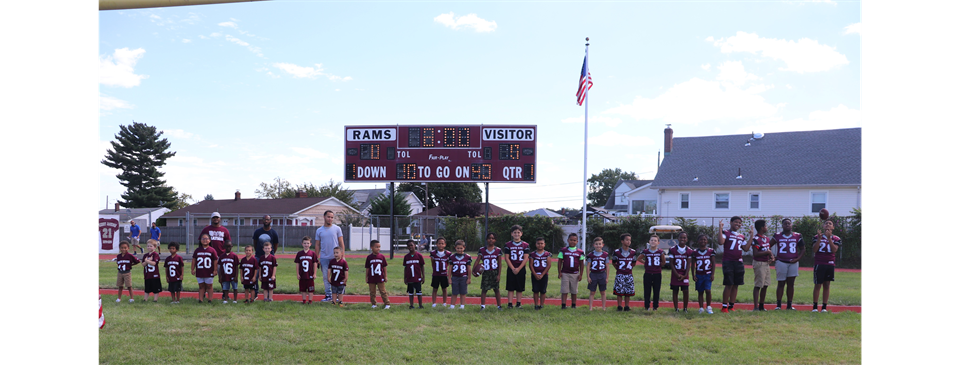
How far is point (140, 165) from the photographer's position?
5447cm

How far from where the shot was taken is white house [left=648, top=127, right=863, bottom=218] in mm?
28859

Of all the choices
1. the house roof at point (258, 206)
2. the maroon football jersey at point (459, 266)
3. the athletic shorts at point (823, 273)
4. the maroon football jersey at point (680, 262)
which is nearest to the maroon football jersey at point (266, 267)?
the maroon football jersey at point (459, 266)

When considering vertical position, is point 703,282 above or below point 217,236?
below

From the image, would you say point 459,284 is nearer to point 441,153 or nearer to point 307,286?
point 307,286

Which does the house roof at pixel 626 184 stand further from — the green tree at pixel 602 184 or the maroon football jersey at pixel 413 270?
the maroon football jersey at pixel 413 270

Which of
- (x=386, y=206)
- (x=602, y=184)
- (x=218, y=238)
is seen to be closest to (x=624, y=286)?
(x=218, y=238)

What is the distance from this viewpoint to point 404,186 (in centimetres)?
6600

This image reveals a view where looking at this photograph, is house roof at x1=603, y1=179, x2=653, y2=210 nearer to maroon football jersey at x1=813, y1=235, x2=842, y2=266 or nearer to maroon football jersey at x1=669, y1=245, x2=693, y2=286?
maroon football jersey at x1=813, y1=235, x2=842, y2=266

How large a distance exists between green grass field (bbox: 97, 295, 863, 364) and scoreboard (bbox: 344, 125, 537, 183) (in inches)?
386

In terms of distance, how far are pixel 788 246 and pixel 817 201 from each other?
857 inches

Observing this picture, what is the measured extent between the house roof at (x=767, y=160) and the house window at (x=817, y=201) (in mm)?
695

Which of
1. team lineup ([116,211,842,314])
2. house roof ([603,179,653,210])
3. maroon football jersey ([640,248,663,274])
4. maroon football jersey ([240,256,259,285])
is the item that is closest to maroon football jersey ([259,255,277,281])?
team lineup ([116,211,842,314])

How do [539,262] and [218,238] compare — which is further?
[218,238]
